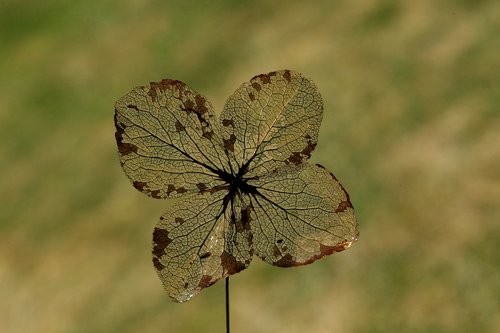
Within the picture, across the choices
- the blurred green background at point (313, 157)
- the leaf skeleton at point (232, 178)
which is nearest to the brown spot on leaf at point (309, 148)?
the leaf skeleton at point (232, 178)

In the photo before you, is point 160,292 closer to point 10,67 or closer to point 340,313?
point 340,313

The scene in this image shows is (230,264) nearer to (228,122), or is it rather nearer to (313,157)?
(228,122)

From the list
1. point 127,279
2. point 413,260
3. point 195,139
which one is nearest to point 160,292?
point 127,279

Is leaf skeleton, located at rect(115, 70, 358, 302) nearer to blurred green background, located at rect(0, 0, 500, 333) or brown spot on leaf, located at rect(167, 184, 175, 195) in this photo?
brown spot on leaf, located at rect(167, 184, 175, 195)

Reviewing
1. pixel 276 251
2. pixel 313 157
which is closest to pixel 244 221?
pixel 276 251

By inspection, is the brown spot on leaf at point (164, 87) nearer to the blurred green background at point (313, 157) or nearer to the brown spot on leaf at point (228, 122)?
the brown spot on leaf at point (228, 122)

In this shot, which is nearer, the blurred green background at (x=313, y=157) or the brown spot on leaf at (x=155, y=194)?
the brown spot on leaf at (x=155, y=194)

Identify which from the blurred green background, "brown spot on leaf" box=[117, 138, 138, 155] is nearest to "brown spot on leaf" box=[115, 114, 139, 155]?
"brown spot on leaf" box=[117, 138, 138, 155]
